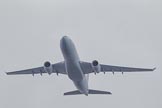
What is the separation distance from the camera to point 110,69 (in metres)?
71.2

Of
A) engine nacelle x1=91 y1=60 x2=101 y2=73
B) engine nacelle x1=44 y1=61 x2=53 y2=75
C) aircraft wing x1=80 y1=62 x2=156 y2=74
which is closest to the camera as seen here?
engine nacelle x1=44 y1=61 x2=53 y2=75

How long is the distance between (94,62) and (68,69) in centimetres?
503

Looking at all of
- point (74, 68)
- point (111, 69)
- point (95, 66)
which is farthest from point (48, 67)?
point (111, 69)

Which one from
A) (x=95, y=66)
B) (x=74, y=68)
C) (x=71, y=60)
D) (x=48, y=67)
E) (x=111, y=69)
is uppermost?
(x=71, y=60)

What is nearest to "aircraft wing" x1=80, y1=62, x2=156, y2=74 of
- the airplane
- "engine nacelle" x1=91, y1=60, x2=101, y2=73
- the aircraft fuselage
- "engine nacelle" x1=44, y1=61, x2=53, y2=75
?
the airplane

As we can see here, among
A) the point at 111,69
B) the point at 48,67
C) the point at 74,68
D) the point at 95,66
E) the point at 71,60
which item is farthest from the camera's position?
the point at 111,69

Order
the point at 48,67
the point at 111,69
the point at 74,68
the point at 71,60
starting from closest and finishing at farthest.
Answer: the point at 71,60
the point at 74,68
the point at 48,67
the point at 111,69

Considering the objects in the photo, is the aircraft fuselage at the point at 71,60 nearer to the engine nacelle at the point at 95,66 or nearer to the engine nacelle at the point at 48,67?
the engine nacelle at the point at 95,66

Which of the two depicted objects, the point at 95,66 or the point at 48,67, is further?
the point at 95,66

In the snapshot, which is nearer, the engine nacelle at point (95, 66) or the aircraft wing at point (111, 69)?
the engine nacelle at point (95, 66)

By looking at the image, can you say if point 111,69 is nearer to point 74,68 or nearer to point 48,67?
point 74,68

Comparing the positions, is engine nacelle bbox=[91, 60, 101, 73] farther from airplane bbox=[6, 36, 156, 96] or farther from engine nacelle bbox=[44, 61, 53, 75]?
engine nacelle bbox=[44, 61, 53, 75]

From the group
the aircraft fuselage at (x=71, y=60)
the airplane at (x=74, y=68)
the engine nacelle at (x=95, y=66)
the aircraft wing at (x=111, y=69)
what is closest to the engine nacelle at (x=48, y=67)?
the airplane at (x=74, y=68)

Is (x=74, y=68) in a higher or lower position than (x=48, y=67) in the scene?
lower
